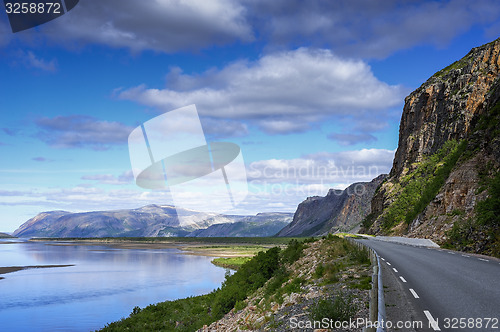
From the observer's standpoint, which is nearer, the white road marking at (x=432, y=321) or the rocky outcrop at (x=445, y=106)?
the white road marking at (x=432, y=321)

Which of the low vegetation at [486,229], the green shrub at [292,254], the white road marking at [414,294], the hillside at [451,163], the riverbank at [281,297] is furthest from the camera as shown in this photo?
the hillside at [451,163]

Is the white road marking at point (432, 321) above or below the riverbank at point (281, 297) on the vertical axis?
above

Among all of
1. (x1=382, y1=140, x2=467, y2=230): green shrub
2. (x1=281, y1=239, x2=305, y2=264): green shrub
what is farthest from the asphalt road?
(x1=382, y1=140, x2=467, y2=230): green shrub

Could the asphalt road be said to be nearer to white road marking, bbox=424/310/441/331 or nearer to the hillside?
white road marking, bbox=424/310/441/331

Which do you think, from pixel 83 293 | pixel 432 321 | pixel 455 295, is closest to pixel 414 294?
pixel 455 295

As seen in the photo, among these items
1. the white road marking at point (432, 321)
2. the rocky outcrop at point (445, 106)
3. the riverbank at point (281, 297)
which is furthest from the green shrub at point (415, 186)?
the white road marking at point (432, 321)

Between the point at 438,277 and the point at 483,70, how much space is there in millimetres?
77232

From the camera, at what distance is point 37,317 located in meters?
37.3

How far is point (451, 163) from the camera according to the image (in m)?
66.9

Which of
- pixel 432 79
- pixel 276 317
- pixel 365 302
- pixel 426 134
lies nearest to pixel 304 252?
pixel 276 317

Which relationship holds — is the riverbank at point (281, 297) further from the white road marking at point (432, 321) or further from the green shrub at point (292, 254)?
the white road marking at point (432, 321)

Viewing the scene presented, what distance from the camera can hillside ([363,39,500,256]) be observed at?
3688cm

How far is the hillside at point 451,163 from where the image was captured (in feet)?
121

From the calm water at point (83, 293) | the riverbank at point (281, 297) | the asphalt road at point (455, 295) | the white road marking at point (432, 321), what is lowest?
the calm water at point (83, 293)
